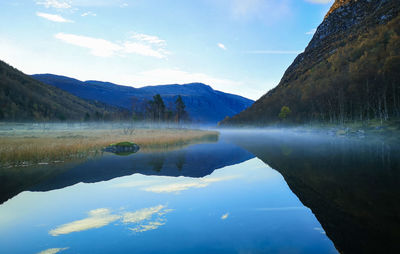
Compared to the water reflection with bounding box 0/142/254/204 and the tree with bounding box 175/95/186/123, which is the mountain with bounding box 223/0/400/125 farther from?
the tree with bounding box 175/95/186/123

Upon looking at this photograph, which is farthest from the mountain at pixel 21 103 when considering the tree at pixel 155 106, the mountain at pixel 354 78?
the mountain at pixel 354 78

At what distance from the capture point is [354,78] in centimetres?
9100

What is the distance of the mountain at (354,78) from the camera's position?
73.5 meters

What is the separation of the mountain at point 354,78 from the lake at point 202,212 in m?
60.9

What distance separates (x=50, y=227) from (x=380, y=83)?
88585mm

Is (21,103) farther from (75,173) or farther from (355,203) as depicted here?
(355,203)

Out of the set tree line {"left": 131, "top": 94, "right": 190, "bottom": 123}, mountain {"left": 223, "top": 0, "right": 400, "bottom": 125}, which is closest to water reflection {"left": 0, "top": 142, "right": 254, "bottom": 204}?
mountain {"left": 223, "top": 0, "right": 400, "bottom": 125}

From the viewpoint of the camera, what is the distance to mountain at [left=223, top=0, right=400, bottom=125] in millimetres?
73500

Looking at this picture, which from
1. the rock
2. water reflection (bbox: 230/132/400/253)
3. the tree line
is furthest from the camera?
the tree line

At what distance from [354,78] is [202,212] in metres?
102

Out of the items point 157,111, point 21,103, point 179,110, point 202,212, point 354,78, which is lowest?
point 202,212

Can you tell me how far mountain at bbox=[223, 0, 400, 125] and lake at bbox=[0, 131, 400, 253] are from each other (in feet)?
200

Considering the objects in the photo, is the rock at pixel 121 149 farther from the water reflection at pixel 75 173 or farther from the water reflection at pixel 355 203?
the water reflection at pixel 355 203

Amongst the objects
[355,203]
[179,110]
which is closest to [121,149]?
[355,203]
